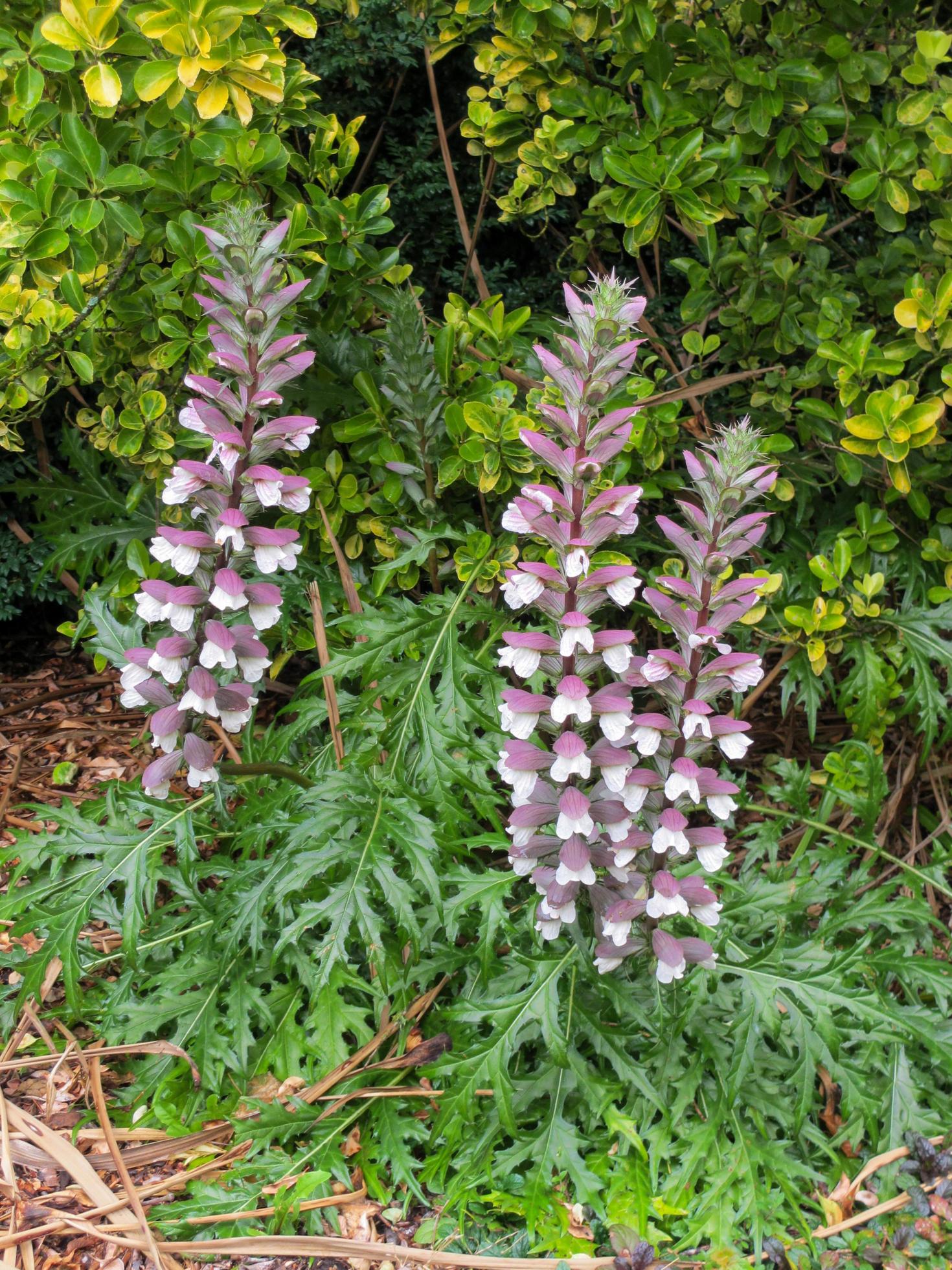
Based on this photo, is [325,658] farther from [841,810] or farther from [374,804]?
[841,810]

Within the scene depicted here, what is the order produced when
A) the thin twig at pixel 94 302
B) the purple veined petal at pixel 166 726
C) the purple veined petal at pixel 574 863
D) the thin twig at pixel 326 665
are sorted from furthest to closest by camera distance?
the thin twig at pixel 326 665, the thin twig at pixel 94 302, the purple veined petal at pixel 166 726, the purple veined petal at pixel 574 863

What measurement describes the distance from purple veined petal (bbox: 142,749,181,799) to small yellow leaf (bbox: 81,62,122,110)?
1.34 m

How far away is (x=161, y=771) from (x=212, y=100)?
56.1 inches

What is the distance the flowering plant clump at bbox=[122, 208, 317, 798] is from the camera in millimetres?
1972

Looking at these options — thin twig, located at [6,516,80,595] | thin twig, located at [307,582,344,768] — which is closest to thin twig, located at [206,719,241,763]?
thin twig, located at [307,582,344,768]

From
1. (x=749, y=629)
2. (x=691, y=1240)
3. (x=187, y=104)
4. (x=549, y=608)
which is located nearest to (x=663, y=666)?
(x=549, y=608)

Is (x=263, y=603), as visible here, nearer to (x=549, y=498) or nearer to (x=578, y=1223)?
(x=549, y=498)

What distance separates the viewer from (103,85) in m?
2.10

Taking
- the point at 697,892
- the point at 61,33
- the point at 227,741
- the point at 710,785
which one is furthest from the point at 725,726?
the point at 61,33

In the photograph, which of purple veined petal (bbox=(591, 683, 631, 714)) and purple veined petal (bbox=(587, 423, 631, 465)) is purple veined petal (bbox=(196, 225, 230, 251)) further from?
purple veined petal (bbox=(591, 683, 631, 714))

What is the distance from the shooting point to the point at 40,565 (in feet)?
11.4

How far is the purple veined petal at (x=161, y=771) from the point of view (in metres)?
2.13

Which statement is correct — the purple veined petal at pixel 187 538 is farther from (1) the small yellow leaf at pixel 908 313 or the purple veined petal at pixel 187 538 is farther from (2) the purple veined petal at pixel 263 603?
(1) the small yellow leaf at pixel 908 313

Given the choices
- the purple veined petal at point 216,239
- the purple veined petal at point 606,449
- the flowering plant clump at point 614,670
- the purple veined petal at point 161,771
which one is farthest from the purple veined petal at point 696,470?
the purple veined petal at point 161,771
